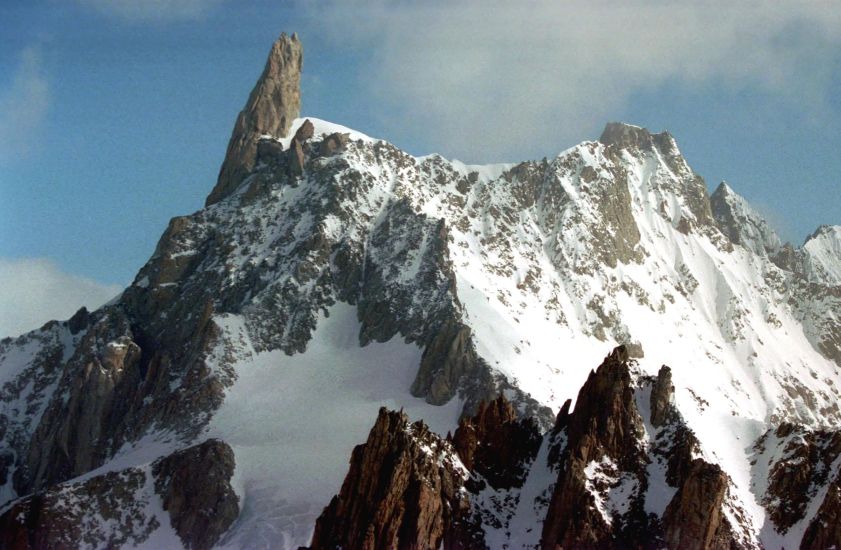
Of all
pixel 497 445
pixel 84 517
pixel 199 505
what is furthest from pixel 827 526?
pixel 84 517

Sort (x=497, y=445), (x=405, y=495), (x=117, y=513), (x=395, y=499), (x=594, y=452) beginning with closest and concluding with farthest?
(x=395, y=499), (x=405, y=495), (x=594, y=452), (x=497, y=445), (x=117, y=513)

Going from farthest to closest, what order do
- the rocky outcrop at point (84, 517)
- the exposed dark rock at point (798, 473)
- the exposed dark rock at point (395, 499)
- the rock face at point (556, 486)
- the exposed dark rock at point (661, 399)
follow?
1. the rocky outcrop at point (84, 517)
2. the exposed dark rock at point (661, 399)
3. the exposed dark rock at point (798, 473)
4. the rock face at point (556, 486)
5. the exposed dark rock at point (395, 499)

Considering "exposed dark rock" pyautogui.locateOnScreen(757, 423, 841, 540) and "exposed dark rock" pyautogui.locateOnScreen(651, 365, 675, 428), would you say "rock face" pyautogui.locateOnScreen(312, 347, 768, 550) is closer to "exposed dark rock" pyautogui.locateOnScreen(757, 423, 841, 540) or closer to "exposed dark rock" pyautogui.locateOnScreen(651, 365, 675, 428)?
"exposed dark rock" pyautogui.locateOnScreen(651, 365, 675, 428)

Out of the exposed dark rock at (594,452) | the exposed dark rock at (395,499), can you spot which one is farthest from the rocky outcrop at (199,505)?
the exposed dark rock at (594,452)

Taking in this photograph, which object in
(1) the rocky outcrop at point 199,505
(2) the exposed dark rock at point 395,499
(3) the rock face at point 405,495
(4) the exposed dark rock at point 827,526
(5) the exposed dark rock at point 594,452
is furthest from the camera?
(1) the rocky outcrop at point 199,505

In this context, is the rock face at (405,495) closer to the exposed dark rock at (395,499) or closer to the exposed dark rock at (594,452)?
the exposed dark rock at (395,499)

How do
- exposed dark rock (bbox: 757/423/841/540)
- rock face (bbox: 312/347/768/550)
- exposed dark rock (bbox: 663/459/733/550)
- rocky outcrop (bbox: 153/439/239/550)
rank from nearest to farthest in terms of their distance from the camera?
1. exposed dark rock (bbox: 663/459/733/550)
2. rock face (bbox: 312/347/768/550)
3. exposed dark rock (bbox: 757/423/841/540)
4. rocky outcrop (bbox: 153/439/239/550)

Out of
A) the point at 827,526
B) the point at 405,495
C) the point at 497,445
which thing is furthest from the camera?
the point at 497,445

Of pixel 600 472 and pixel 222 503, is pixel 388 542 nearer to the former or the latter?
pixel 600 472

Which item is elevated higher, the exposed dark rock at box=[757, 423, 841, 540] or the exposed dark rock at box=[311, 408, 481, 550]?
the exposed dark rock at box=[757, 423, 841, 540]

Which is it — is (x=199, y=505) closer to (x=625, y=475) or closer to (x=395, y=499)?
(x=395, y=499)

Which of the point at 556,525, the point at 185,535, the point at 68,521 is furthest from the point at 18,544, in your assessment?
the point at 556,525

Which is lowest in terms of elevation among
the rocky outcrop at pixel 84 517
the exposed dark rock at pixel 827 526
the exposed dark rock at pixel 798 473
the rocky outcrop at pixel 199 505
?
the rocky outcrop at pixel 84 517

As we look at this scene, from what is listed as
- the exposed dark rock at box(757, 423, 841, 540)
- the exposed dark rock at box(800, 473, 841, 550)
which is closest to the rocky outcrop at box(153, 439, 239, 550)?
the exposed dark rock at box(757, 423, 841, 540)
